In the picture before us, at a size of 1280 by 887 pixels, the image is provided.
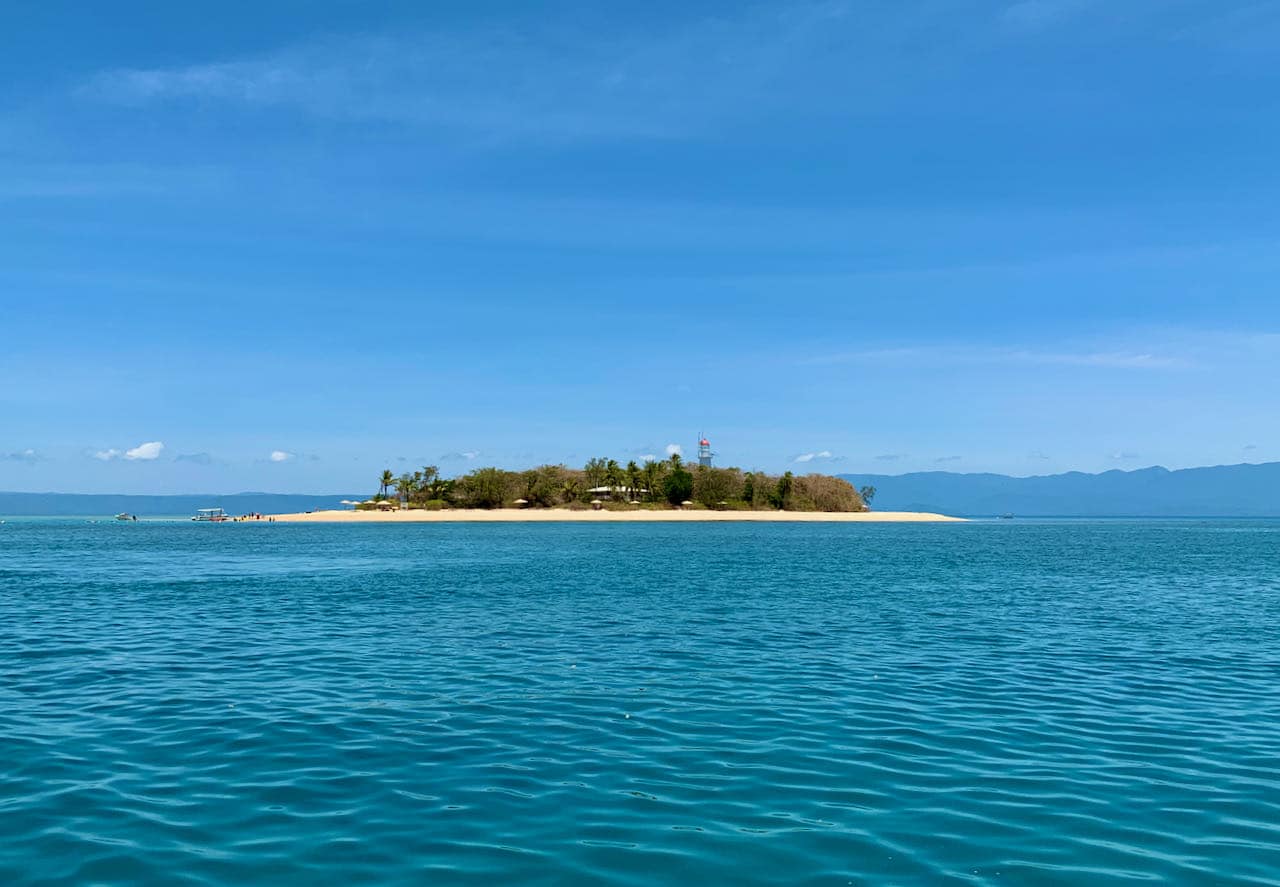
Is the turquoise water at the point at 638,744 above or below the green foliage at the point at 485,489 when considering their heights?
below

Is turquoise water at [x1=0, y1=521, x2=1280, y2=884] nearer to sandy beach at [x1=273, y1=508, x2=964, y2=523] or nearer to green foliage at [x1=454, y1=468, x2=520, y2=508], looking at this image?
sandy beach at [x1=273, y1=508, x2=964, y2=523]

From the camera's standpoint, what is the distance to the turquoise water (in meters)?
10.4

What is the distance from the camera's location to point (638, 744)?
15391mm

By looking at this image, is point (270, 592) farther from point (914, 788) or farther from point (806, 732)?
point (914, 788)

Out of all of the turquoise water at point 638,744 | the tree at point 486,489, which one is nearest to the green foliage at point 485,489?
the tree at point 486,489

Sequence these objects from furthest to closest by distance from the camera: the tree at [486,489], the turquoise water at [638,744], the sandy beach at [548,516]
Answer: the tree at [486,489]
the sandy beach at [548,516]
the turquoise water at [638,744]

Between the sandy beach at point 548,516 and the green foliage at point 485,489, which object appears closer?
the sandy beach at point 548,516

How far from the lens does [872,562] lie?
67.4 m

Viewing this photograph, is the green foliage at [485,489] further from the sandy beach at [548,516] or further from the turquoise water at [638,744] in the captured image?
the turquoise water at [638,744]

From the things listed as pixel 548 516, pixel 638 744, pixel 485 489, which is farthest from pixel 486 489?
pixel 638 744

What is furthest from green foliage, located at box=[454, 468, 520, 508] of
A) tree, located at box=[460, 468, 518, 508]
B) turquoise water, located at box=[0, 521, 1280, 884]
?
turquoise water, located at box=[0, 521, 1280, 884]

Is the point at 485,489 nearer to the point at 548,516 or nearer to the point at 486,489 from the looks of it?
the point at 486,489

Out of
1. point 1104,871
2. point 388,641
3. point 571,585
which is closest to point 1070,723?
point 1104,871

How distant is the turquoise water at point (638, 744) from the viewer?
10406 mm
